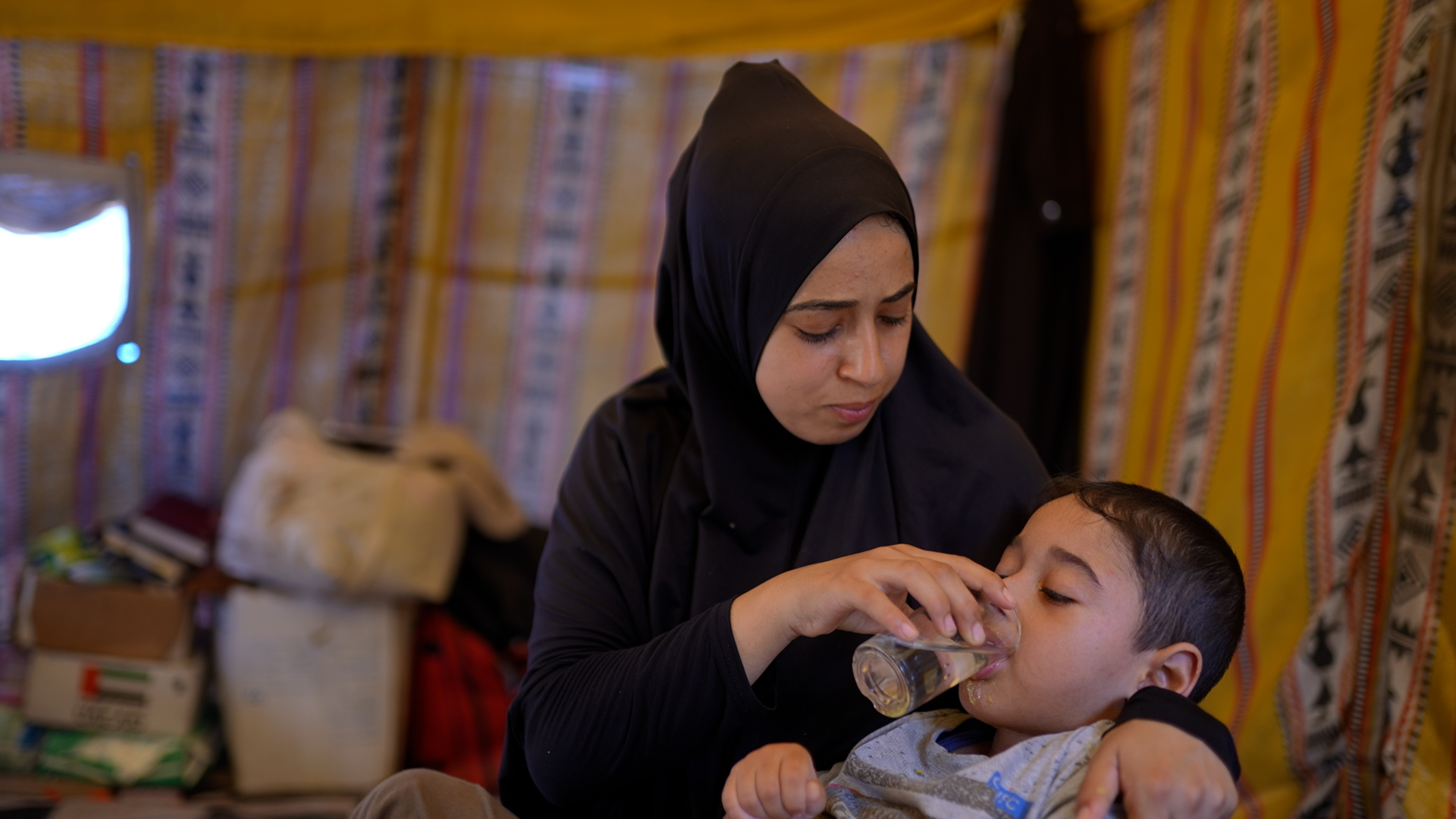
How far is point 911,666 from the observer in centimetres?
101

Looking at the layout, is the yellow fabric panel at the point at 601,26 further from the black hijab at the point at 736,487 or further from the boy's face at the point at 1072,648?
the boy's face at the point at 1072,648

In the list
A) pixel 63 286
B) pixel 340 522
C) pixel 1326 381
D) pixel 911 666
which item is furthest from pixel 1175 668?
pixel 63 286

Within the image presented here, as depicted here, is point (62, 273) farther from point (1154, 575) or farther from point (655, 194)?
point (1154, 575)

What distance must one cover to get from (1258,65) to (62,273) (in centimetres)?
250

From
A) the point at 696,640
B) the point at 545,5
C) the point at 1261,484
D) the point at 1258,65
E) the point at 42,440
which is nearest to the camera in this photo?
the point at 696,640

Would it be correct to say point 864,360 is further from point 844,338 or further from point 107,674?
point 107,674

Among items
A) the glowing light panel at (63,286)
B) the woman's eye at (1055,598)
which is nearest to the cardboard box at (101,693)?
the glowing light panel at (63,286)

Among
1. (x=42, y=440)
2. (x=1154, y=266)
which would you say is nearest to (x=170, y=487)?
(x=42, y=440)

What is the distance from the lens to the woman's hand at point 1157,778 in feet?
3.04

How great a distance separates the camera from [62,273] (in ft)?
7.30

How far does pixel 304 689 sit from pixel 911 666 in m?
1.97

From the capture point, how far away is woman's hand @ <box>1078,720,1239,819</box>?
3.04ft

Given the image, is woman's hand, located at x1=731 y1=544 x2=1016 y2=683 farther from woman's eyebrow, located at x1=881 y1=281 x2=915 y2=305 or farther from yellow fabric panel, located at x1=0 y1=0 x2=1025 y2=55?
yellow fabric panel, located at x1=0 y1=0 x2=1025 y2=55

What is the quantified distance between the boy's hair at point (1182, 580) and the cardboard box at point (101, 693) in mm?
2253
